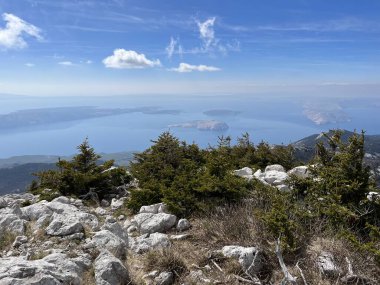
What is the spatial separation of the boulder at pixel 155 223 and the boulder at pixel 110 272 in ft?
7.96

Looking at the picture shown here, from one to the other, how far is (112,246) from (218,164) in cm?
452

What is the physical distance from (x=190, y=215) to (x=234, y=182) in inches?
56.9

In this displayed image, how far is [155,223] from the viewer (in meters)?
7.70

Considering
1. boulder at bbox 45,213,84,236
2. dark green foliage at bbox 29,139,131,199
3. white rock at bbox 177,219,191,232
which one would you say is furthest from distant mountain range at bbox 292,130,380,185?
dark green foliage at bbox 29,139,131,199

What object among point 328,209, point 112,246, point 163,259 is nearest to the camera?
point 163,259

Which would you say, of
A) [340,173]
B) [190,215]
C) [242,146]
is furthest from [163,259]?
[242,146]

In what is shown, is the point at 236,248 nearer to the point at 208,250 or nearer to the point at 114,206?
the point at 208,250

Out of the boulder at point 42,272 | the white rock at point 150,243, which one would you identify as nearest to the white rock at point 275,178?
the white rock at point 150,243

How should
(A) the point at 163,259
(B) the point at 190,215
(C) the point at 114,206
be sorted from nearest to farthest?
(A) the point at 163,259
(B) the point at 190,215
(C) the point at 114,206

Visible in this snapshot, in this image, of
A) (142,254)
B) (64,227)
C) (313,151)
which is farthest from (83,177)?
(313,151)

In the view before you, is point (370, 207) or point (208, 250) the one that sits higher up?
point (370, 207)

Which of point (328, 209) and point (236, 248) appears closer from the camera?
point (236, 248)

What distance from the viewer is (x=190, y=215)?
8312 mm

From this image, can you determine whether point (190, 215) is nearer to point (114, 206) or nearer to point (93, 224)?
point (93, 224)
